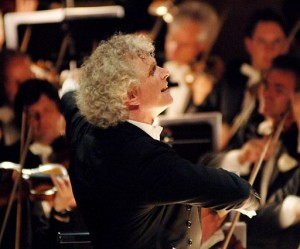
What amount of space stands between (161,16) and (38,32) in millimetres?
884

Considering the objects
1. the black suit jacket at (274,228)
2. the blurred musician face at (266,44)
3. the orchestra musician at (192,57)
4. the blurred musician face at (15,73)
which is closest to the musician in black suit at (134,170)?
the black suit jacket at (274,228)

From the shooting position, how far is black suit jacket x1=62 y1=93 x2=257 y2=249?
2.15m

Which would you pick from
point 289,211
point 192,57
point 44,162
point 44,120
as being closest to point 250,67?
point 192,57

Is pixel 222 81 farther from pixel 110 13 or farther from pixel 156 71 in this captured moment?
pixel 156 71

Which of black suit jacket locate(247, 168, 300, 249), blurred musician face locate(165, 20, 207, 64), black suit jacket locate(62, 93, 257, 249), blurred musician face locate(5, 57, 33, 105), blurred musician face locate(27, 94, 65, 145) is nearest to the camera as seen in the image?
black suit jacket locate(62, 93, 257, 249)

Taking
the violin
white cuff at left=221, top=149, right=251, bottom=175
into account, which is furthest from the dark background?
the violin

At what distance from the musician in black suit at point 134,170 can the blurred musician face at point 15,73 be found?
2.38 meters

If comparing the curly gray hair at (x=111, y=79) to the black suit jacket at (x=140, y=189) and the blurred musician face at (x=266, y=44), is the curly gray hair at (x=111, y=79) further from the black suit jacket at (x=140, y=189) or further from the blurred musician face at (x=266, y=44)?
the blurred musician face at (x=266, y=44)

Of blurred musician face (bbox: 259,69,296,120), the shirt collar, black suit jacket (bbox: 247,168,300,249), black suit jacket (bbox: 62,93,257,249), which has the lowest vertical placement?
black suit jacket (bbox: 247,168,300,249)

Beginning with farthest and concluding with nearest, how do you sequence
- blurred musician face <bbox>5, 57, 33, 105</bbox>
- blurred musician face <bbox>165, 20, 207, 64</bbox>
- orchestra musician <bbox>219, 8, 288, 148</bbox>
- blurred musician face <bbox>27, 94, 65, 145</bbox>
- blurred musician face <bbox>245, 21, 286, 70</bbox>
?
1. blurred musician face <bbox>165, 20, 207, 64</bbox>
2. blurred musician face <bbox>245, 21, 286, 70</bbox>
3. orchestra musician <bbox>219, 8, 288, 148</bbox>
4. blurred musician face <bbox>5, 57, 33, 105</bbox>
5. blurred musician face <bbox>27, 94, 65, 145</bbox>

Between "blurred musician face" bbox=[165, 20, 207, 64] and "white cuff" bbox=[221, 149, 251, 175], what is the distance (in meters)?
0.90

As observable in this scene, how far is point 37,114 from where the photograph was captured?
4281 mm

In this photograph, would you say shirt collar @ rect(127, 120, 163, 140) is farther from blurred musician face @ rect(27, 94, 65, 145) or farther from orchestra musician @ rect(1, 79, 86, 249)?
blurred musician face @ rect(27, 94, 65, 145)

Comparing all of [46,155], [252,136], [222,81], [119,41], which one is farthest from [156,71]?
[222,81]
